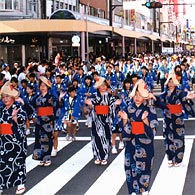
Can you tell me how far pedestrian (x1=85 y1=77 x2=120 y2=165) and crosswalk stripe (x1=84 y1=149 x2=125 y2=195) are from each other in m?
0.29

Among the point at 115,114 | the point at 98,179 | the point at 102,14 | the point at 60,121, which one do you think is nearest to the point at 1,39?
the point at 60,121

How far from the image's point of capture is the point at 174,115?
8.13 m

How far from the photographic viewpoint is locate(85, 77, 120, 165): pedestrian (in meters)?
8.43

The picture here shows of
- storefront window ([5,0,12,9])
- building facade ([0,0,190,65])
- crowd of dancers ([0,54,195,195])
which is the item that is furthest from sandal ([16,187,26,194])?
storefront window ([5,0,12,9])

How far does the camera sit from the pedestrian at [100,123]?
8430 mm

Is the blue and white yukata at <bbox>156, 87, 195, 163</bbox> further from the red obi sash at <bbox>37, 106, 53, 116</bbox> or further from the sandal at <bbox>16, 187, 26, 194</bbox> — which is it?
the sandal at <bbox>16, 187, 26, 194</bbox>

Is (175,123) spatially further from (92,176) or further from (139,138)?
(139,138)

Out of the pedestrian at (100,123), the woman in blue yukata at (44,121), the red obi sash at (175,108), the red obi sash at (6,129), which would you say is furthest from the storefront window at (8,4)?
the red obi sash at (6,129)

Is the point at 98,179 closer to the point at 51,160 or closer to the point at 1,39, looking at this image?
the point at 51,160

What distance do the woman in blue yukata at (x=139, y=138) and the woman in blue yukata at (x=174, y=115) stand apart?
1.73 m

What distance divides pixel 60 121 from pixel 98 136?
254cm

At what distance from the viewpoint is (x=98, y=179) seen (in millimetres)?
7547

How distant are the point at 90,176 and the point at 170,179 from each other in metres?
1.29

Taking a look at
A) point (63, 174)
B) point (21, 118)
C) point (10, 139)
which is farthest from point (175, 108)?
point (10, 139)
